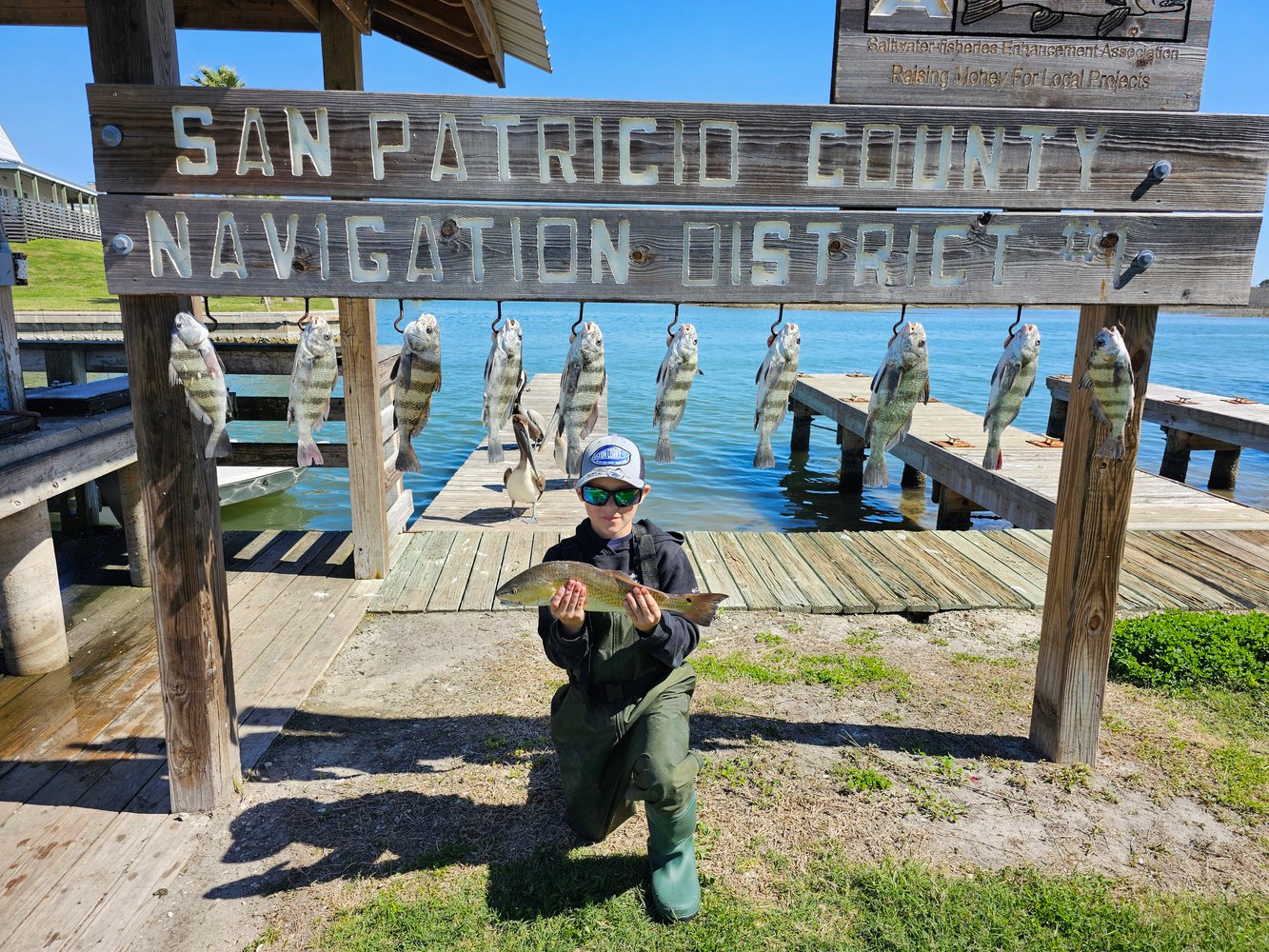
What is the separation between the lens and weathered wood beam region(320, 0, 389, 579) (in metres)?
6.14

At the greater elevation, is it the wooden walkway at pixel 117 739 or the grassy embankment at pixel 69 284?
the grassy embankment at pixel 69 284

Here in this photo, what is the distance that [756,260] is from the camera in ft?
11.4

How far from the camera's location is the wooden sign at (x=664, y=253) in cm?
332

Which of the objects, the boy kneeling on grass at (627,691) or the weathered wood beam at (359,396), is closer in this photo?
the boy kneeling on grass at (627,691)

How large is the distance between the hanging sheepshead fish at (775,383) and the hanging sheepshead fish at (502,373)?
102 centimetres

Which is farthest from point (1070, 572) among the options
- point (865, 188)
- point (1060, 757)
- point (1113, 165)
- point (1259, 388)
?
point (1259, 388)

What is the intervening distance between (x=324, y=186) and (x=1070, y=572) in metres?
4.19

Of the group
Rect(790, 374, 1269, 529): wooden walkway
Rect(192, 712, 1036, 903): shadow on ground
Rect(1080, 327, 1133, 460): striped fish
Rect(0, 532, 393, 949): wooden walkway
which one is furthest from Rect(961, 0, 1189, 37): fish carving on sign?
Rect(0, 532, 393, 949): wooden walkway

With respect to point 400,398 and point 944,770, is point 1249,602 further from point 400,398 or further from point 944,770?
point 400,398

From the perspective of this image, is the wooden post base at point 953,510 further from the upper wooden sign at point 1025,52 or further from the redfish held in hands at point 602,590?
the redfish held in hands at point 602,590

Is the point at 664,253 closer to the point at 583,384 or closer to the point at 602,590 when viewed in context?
the point at 583,384

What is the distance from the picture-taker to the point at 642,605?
3098mm

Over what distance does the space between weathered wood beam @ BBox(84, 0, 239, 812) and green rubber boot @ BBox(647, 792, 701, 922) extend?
229 centimetres

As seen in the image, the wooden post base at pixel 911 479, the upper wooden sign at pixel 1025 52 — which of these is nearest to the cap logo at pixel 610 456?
the upper wooden sign at pixel 1025 52
